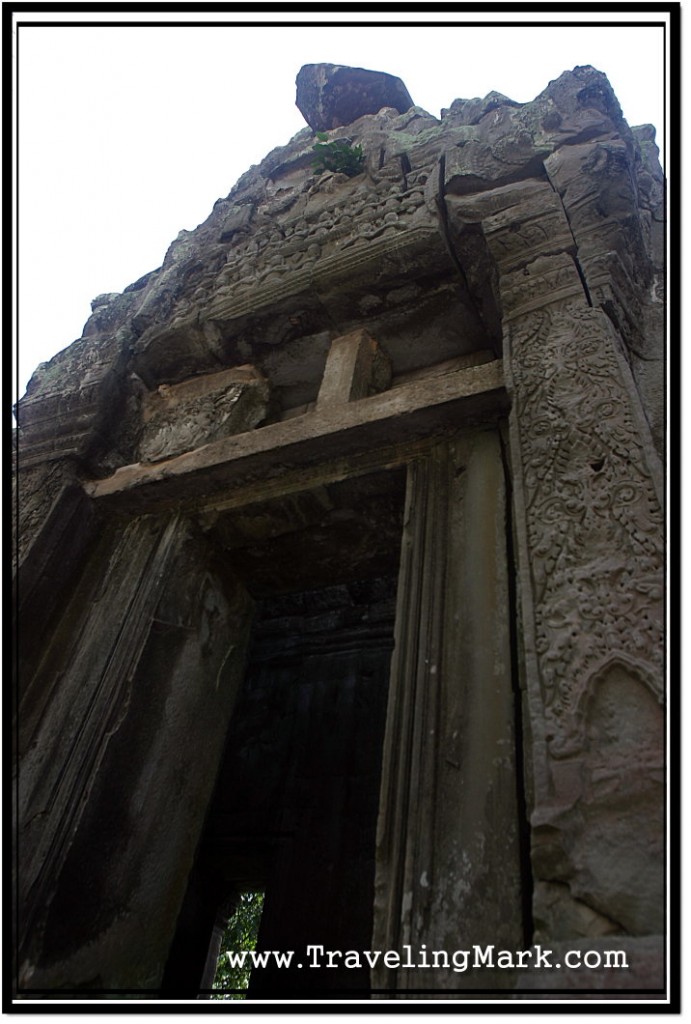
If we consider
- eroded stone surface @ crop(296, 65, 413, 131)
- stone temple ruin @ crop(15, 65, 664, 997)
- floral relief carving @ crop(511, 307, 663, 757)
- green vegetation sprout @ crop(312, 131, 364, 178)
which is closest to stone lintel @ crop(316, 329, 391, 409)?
stone temple ruin @ crop(15, 65, 664, 997)

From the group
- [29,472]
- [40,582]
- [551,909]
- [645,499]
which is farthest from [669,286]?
[29,472]

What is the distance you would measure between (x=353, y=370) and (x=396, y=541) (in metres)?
0.89

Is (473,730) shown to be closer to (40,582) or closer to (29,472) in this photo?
(40,582)

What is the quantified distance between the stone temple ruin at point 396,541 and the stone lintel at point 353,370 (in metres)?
0.02

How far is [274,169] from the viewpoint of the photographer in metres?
5.22

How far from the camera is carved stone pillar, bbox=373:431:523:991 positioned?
5.08 feet

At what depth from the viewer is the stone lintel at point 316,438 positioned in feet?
8.77

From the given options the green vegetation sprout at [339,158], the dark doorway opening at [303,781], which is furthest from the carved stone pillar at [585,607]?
the green vegetation sprout at [339,158]

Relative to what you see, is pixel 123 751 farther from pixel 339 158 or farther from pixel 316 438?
pixel 339 158

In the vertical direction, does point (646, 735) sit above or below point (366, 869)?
above

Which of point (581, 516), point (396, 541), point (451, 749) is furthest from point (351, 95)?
point (451, 749)

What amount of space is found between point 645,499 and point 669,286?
0.76 m

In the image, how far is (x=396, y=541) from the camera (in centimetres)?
316

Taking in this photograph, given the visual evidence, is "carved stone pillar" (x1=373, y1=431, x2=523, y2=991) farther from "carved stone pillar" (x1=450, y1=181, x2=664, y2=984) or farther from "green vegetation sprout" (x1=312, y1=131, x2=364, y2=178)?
"green vegetation sprout" (x1=312, y1=131, x2=364, y2=178)
